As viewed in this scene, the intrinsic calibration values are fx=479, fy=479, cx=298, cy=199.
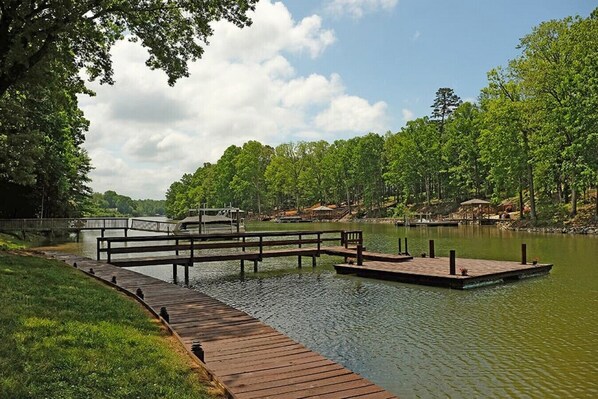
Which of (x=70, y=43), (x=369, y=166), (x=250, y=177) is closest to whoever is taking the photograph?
(x=70, y=43)

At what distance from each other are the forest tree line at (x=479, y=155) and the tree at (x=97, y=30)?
37016mm

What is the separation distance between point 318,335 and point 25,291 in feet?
22.0

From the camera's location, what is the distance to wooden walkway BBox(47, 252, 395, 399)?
6.60 meters

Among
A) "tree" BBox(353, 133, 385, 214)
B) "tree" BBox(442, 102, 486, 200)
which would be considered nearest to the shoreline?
"tree" BBox(442, 102, 486, 200)

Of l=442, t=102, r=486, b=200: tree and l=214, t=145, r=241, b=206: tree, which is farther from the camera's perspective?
l=214, t=145, r=241, b=206: tree

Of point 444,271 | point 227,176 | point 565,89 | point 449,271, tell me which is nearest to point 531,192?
point 565,89

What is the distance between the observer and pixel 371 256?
26.2m

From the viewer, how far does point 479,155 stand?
235 ft

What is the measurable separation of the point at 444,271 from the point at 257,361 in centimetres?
1404

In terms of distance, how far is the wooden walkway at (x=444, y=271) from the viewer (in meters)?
18.6

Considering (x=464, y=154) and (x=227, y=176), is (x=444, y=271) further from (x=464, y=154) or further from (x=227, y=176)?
(x=227, y=176)

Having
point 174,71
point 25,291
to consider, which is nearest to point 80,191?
point 174,71

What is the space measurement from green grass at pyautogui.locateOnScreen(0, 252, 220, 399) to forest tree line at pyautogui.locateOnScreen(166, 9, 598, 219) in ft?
145

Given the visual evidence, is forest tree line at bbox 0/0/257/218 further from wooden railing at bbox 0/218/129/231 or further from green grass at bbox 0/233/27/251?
wooden railing at bbox 0/218/129/231
